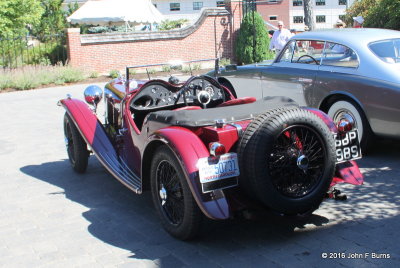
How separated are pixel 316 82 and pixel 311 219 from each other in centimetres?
293

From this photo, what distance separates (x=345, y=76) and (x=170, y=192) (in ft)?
11.1

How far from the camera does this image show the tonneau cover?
4316mm

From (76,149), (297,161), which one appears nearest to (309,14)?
(76,149)

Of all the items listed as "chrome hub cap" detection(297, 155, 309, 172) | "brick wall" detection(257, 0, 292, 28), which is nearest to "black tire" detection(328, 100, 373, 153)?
"chrome hub cap" detection(297, 155, 309, 172)

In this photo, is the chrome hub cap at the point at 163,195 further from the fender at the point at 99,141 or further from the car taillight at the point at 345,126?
the car taillight at the point at 345,126

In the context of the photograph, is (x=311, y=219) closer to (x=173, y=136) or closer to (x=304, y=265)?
(x=304, y=265)

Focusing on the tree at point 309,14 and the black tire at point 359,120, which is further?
the tree at point 309,14

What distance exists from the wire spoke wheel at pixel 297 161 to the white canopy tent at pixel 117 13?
21.5 metres

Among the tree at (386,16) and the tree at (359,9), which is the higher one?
the tree at (359,9)

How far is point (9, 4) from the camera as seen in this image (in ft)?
85.8

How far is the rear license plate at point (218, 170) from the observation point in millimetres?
3848

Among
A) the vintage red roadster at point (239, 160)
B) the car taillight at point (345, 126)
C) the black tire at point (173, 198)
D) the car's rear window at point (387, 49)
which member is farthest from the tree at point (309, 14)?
the black tire at point (173, 198)

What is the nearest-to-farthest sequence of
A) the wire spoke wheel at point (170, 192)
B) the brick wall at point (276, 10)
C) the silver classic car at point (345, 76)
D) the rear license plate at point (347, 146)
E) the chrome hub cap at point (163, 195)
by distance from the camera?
the wire spoke wheel at point (170, 192) → the chrome hub cap at point (163, 195) → the rear license plate at point (347, 146) → the silver classic car at point (345, 76) → the brick wall at point (276, 10)

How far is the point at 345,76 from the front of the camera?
21.7ft
